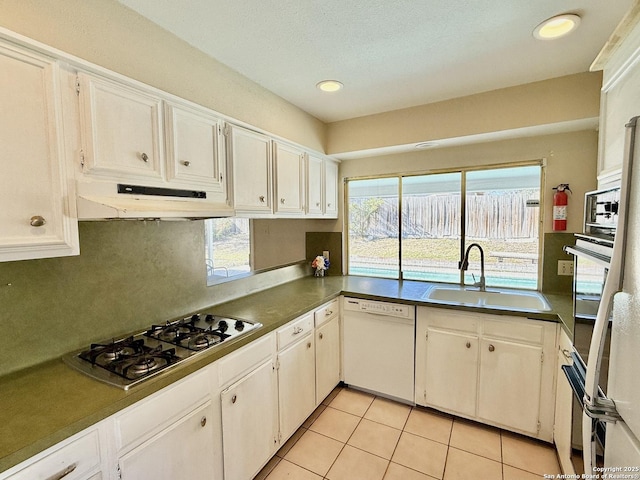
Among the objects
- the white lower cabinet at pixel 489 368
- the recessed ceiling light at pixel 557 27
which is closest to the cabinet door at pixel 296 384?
the white lower cabinet at pixel 489 368

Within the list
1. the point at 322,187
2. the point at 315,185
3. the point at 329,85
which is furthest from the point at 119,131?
the point at 322,187

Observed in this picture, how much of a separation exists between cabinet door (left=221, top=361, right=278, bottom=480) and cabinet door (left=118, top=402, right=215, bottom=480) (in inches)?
4.0

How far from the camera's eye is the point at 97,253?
148 cm

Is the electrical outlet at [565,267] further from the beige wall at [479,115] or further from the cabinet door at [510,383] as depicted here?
the beige wall at [479,115]

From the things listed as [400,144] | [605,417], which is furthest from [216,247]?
[605,417]

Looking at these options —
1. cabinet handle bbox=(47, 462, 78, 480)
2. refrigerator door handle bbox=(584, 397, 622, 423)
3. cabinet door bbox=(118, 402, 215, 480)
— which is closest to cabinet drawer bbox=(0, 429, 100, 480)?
cabinet handle bbox=(47, 462, 78, 480)

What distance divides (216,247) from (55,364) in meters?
1.07

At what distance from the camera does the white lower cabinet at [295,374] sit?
188 cm

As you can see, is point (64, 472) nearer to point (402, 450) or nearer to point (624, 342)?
point (624, 342)

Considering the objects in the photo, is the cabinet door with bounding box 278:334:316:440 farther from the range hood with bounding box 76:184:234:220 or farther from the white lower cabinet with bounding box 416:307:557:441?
the range hood with bounding box 76:184:234:220

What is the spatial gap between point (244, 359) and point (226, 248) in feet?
3.00

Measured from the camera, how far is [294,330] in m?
1.98

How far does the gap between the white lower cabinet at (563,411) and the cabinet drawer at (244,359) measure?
1.59 m

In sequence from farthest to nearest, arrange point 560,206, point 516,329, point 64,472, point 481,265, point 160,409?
point 481,265
point 560,206
point 516,329
point 160,409
point 64,472
